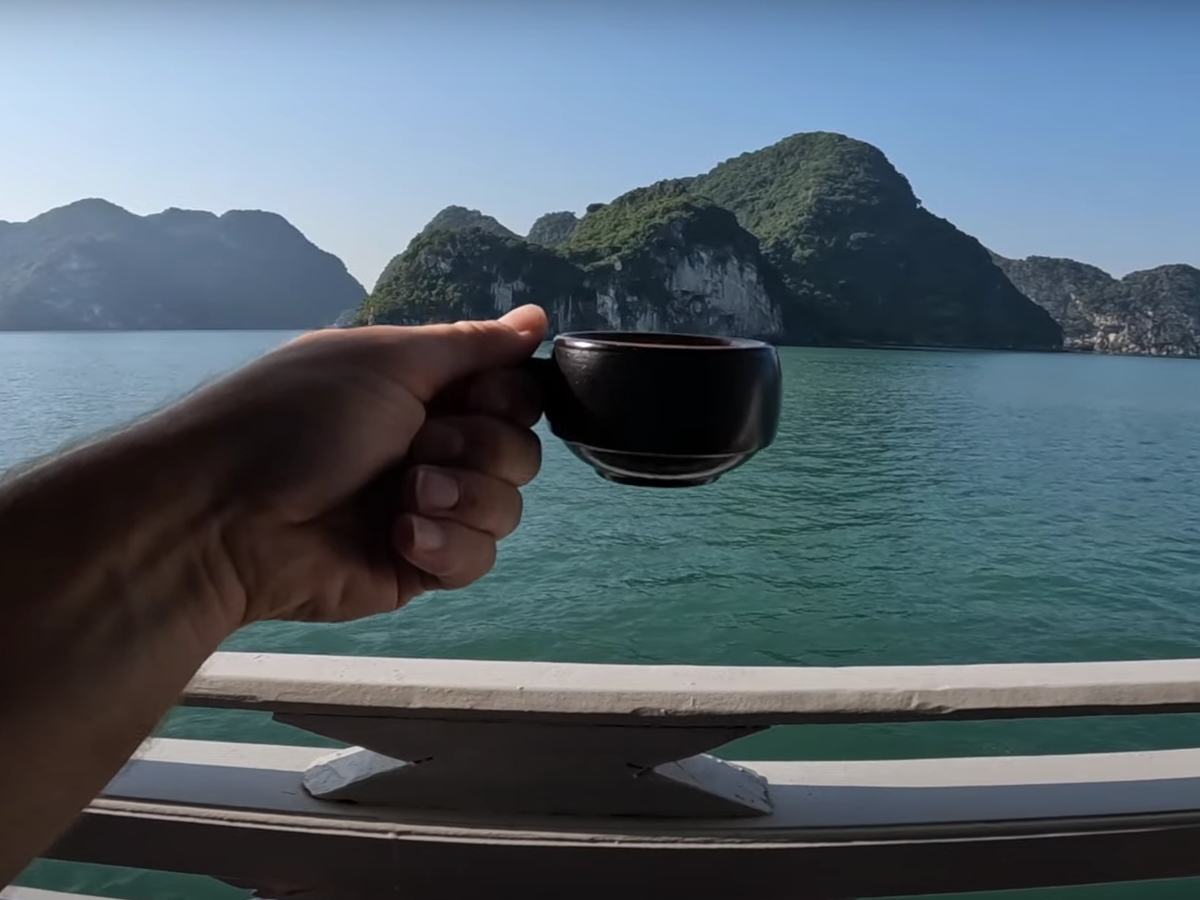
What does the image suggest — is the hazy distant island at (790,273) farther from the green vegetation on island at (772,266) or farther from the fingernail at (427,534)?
the fingernail at (427,534)

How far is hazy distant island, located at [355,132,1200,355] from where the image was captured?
37.0 metres

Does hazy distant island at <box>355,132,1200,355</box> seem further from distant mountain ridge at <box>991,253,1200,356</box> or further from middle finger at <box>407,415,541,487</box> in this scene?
middle finger at <box>407,415,541,487</box>

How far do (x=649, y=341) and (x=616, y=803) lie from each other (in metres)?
0.53

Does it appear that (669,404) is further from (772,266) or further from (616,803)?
(772,266)

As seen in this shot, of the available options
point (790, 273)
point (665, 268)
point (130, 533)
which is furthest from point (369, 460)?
point (790, 273)

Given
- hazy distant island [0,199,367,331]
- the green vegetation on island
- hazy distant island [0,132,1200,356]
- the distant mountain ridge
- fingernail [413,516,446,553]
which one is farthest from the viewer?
the distant mountain ridge

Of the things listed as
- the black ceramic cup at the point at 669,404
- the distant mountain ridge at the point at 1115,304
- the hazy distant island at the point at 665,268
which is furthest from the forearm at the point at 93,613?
the distant mountain ridge at the point at 1115,304

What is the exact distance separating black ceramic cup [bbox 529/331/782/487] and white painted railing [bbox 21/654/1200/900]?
289 mm

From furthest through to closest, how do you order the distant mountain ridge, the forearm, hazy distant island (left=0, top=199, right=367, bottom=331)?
the distant mountain ridge → hazy distant island (left=0, top=199, right=367, bottom=331) → the forearm

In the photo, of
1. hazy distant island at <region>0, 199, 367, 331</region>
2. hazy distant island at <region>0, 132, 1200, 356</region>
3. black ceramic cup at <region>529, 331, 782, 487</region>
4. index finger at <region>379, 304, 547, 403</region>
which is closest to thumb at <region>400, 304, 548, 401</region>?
index finger at <region>379, 304, 547, 403</region>

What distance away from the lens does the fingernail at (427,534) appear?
2.92 feet

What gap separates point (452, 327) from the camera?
0.93m

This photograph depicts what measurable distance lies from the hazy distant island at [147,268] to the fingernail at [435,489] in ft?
187

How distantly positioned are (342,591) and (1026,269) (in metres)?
95.1
